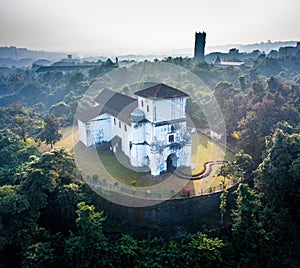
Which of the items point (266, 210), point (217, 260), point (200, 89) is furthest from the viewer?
point (200, 89)

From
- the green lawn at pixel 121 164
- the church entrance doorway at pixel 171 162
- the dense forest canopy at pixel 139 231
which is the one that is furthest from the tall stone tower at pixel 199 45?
the church entrance doorway at pixel 171 162

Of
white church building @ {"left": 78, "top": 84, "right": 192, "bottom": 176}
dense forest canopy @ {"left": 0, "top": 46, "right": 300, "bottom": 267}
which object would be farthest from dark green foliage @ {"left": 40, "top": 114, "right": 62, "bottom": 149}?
white church building @ {"left": 78, "top": 84, "right": 192, "bottom": 176}

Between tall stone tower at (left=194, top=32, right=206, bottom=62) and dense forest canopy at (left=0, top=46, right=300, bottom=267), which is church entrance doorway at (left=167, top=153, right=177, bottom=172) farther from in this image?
tall stone tower at (left=194, top=32, right=206, bottom=62)

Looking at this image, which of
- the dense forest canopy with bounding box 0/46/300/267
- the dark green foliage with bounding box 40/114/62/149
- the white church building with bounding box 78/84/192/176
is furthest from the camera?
the dark green foliage with bounding box 40/114/62/149

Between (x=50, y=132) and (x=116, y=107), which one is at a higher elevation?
(x=116, y=107)

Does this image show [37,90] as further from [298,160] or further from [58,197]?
[298,160]

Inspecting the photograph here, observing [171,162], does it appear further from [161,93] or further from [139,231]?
[139,231]

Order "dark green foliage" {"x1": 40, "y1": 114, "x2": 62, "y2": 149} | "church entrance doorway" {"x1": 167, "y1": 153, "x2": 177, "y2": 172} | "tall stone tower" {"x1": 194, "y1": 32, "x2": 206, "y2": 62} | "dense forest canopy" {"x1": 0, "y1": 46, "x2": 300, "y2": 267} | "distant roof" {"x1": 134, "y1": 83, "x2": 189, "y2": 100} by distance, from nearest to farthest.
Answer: "dense forest canopy" {"x1": 0, "y1": 46, "x2": 300, "y2": 267} < "distant roof" {"x1": 134, "y1": 83, "x2": 189, "y2": 100} < "church entrance doorway" {"x1": 167, "y1": 153, "x2": 177, "y2": 172} < "dark green foliage" {"x1": 40, "y1": 114, "x2": 62, "y2": 149} < "tall stone tower" {"x1": 194, "y1": 32, "x2": 206, "y2": 62}

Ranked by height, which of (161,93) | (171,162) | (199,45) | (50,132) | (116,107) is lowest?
(171,162)

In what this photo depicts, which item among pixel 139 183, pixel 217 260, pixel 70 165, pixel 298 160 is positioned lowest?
pixel 217 260

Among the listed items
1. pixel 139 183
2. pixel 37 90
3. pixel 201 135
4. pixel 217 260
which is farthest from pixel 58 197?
pixel 37 90

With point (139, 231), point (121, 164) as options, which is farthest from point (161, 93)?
point (139, 231)
